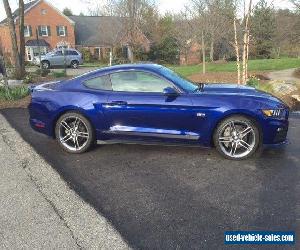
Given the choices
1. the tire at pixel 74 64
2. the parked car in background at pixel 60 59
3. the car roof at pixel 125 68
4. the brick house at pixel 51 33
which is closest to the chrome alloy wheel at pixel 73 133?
the car roof at pixel 125 68

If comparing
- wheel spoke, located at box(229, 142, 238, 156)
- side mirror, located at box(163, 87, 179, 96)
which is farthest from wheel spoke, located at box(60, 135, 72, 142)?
wheel spoke, located at box(229, 142, 238, 156)

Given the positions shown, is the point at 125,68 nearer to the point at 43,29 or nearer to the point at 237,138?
the point at 237,138

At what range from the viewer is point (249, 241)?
10.6 feet

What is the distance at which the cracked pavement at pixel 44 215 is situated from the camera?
129 inches

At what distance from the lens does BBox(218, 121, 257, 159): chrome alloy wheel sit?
5.21 meters

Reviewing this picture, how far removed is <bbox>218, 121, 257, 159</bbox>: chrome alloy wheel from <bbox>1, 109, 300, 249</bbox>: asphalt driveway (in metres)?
0.18

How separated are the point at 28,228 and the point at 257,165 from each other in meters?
3.17

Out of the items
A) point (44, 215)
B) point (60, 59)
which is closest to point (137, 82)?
point (44, 215)

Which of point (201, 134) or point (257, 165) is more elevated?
point (201, 134)

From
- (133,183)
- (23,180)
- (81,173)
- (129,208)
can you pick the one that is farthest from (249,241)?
(23,180)

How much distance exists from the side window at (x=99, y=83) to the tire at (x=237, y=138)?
6.11 ft

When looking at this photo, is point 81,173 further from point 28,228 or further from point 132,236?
point 132,236

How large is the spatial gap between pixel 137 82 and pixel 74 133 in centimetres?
133

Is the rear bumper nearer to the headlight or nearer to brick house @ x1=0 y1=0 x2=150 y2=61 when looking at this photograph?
the headlight
